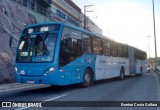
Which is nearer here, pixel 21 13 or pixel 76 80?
pixel 76 80

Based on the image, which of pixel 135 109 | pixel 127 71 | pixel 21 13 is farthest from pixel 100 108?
pixel 21 13

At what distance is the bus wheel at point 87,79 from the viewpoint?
46.5 feet

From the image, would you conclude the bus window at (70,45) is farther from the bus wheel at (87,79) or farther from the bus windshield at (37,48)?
the bus wheel at (87,79)

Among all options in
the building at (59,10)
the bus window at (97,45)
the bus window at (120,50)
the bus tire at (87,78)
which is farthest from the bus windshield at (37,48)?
the building at (59,10)

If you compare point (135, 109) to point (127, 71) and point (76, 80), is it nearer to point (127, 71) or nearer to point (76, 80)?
point (76, 80)

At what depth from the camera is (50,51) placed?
11.6 meters

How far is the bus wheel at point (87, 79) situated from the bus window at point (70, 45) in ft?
4.53

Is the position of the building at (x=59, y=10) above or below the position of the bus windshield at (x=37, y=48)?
above

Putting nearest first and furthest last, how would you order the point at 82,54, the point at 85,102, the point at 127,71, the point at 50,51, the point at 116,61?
the point at 85,102 < the point at 50,51 < the point at 82,54 < the point at 116,61 < the point at 127,71

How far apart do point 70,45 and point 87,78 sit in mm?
2795

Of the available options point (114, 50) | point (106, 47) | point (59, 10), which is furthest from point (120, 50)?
point (59, 10)

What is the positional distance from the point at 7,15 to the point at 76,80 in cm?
1416

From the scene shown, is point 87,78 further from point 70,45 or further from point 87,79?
point 70,45

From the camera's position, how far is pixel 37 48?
11891mm
